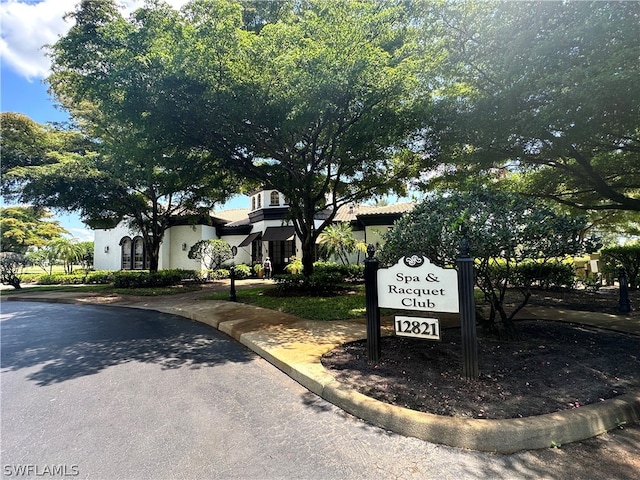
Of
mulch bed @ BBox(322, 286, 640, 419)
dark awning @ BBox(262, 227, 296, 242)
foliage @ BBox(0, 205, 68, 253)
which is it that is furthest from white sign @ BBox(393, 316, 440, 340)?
foliage @ BBox(0, 205, 68, 253)

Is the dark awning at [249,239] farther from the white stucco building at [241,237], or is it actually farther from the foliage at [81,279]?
the foliage at [81,279]

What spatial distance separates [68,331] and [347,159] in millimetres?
9285

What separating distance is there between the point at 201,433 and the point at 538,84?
8.23 m

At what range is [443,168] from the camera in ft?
39.6

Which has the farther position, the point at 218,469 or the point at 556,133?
the point at 556,133

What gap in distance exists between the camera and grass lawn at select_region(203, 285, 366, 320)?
8.03 metres

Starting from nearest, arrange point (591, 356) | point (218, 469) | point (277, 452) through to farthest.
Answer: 1. point (218, 469)
2. point (277, 452)
3. point (591, 356)

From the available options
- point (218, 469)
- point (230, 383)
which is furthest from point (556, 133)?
point (218, 469)

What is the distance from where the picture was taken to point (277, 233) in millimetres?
21031

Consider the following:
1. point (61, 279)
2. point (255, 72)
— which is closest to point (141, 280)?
point (61, 279)

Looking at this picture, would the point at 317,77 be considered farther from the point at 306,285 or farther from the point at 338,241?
the point at 338,241

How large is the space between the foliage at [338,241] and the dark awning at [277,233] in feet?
7.22

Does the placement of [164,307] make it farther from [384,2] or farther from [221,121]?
[384,2]

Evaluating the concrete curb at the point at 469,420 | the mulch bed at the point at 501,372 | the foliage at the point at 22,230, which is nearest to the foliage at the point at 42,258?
the foliage at the point at 22,230
